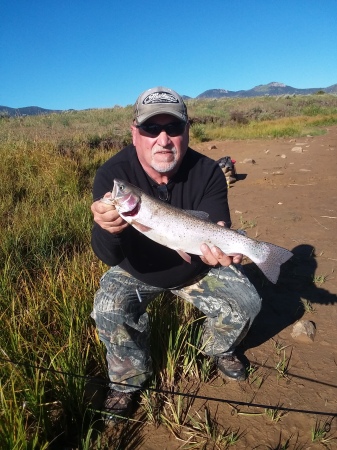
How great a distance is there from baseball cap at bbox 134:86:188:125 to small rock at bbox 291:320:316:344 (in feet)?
7.54

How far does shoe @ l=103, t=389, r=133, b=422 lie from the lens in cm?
252

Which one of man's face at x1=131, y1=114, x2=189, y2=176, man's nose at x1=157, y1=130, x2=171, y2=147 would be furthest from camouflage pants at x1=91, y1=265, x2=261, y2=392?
man's nose at x1=157, y1=130, x2=171, y2=147

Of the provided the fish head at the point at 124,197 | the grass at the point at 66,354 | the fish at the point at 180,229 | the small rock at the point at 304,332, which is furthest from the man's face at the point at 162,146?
the small rock at the point at 304,332

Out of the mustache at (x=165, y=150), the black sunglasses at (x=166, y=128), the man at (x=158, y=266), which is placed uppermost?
the black sunglasses at (x=166, y=128)

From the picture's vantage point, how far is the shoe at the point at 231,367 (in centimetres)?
296

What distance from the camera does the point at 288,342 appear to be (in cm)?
348

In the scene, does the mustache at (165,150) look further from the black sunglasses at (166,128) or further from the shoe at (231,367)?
the shoe at (231,367)

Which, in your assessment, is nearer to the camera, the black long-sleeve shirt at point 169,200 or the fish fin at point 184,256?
the fish fin at point 184,256

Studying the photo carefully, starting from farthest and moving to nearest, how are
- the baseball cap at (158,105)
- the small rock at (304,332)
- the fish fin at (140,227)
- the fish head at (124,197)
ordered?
1. the small rock at (304,332)
2. the baseball cap at (158,105)
3. the fish fin at (140,227)
4. the fish head at (124,197)

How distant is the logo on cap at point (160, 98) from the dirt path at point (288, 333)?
2.33 m

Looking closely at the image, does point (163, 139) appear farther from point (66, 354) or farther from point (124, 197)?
point (66, 354)

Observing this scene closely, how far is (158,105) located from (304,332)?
8.34ft

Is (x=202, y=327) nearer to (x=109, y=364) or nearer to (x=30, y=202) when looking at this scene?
(x=109, y=364)

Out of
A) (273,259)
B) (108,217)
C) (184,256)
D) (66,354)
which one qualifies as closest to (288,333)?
(273,259)
